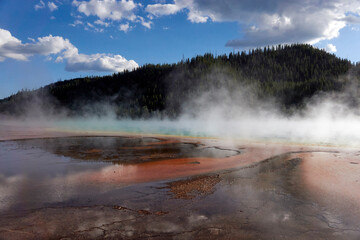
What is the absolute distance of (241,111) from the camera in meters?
69.0

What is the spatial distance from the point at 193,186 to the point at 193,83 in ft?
244

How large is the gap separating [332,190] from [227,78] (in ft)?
253

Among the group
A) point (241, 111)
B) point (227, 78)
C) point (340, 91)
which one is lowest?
point (241, 111)

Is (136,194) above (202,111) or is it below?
below

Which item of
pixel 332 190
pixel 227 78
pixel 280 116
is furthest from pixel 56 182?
pixel 227 78

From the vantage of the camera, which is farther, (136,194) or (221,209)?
(136,194)

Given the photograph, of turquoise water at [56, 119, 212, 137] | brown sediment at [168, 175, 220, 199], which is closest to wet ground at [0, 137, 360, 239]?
brown sediment at [168, 175, 220, 199]

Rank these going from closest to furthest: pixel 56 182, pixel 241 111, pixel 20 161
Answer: pixel 56 182, pixel 20 161, pixel 241 111

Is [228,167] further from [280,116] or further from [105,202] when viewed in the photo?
[280,116]

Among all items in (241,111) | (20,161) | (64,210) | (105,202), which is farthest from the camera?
(241,111)

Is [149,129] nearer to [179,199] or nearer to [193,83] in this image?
[179,199]

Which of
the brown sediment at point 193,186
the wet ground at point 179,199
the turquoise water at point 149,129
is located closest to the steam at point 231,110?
the turquoise water at point 149,129

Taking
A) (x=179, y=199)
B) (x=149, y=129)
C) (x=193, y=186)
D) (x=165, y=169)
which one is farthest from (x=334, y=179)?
(x=149, y=129)

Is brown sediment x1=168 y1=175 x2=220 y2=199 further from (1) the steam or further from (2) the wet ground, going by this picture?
(1) the steam
